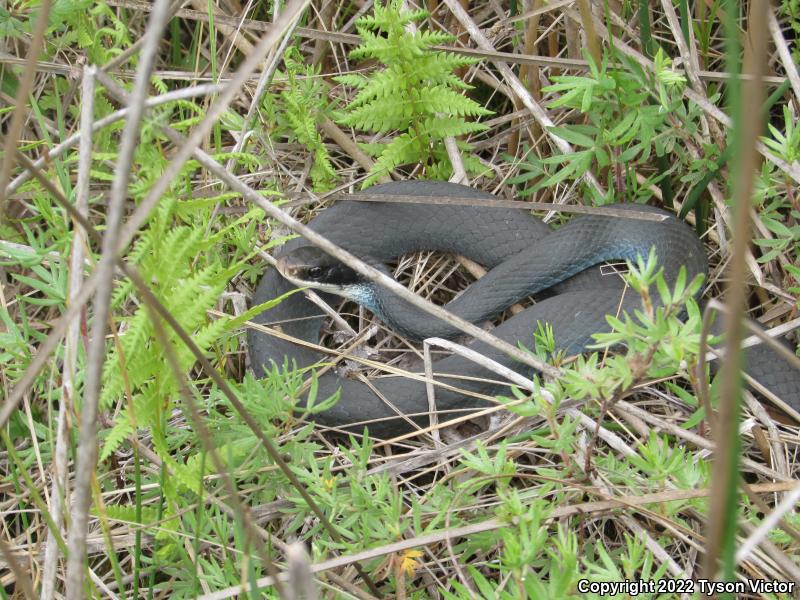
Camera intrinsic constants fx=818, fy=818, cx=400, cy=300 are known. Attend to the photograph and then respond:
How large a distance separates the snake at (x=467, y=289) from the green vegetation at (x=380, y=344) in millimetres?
129

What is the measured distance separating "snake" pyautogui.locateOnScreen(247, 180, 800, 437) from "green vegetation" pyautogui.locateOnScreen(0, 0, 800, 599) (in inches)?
5.1

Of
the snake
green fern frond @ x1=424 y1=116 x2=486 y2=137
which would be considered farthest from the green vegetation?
the snake

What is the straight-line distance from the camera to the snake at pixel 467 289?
3670 millimetres

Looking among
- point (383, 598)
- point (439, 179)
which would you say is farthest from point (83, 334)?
point (439, 179)

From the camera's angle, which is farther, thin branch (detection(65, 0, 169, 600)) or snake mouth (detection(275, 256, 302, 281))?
snake mouth (detection(275, 256, 302, 281))

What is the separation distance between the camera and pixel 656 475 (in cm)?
238

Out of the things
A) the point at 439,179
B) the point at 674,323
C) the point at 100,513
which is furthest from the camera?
the point at 439,179

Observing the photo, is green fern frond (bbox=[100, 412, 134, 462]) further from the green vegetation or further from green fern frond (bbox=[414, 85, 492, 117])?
green fern frond (bbox=[414, 85, 492, 117])

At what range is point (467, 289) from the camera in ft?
13.5

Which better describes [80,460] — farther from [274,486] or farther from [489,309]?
[489,309]

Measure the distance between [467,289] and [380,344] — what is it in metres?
0.52

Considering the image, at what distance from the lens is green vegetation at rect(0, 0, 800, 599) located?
2.38 metres

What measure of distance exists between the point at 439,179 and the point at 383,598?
232cm

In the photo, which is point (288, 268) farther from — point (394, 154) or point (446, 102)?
point (446, 102)
